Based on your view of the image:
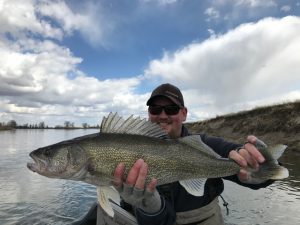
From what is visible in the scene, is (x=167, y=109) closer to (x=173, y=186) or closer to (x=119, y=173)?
(x=173, y=186)

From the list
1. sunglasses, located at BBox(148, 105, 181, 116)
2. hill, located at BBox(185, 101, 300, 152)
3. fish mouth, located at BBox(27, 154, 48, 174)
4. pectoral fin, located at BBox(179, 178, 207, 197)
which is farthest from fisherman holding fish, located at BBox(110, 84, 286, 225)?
hill, located at BBox(185, 101, 300, 152)

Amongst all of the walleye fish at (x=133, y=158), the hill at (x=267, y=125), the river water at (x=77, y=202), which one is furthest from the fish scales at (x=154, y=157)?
the hill at (x=267, y=125)

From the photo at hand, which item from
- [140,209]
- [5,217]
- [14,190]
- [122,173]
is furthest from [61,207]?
[122,173]

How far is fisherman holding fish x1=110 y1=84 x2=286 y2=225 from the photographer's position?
397 centimetres

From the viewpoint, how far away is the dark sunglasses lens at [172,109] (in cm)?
573

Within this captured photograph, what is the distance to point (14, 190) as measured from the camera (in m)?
14.6

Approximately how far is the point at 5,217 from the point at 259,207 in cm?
749

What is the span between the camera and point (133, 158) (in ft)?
12.8

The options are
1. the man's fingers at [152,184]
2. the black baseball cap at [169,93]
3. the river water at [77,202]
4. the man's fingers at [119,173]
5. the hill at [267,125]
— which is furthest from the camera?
the hill at [267,125]

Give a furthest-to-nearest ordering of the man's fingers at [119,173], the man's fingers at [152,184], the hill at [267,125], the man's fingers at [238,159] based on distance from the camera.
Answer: the hill at [267,125]
the man's fingers at [238,159]
the man's fingers at [152,184]
the man's fingers at [119,173]

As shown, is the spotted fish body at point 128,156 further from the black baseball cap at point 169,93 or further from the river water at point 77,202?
the river water at point 77,202

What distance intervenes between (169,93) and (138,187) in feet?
6.77

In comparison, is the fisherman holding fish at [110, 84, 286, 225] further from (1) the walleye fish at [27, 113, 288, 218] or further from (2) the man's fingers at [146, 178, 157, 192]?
(1) the walleye fish at [27, 113, 288, 218]

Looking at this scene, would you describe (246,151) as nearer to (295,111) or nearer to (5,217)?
(5,217)
